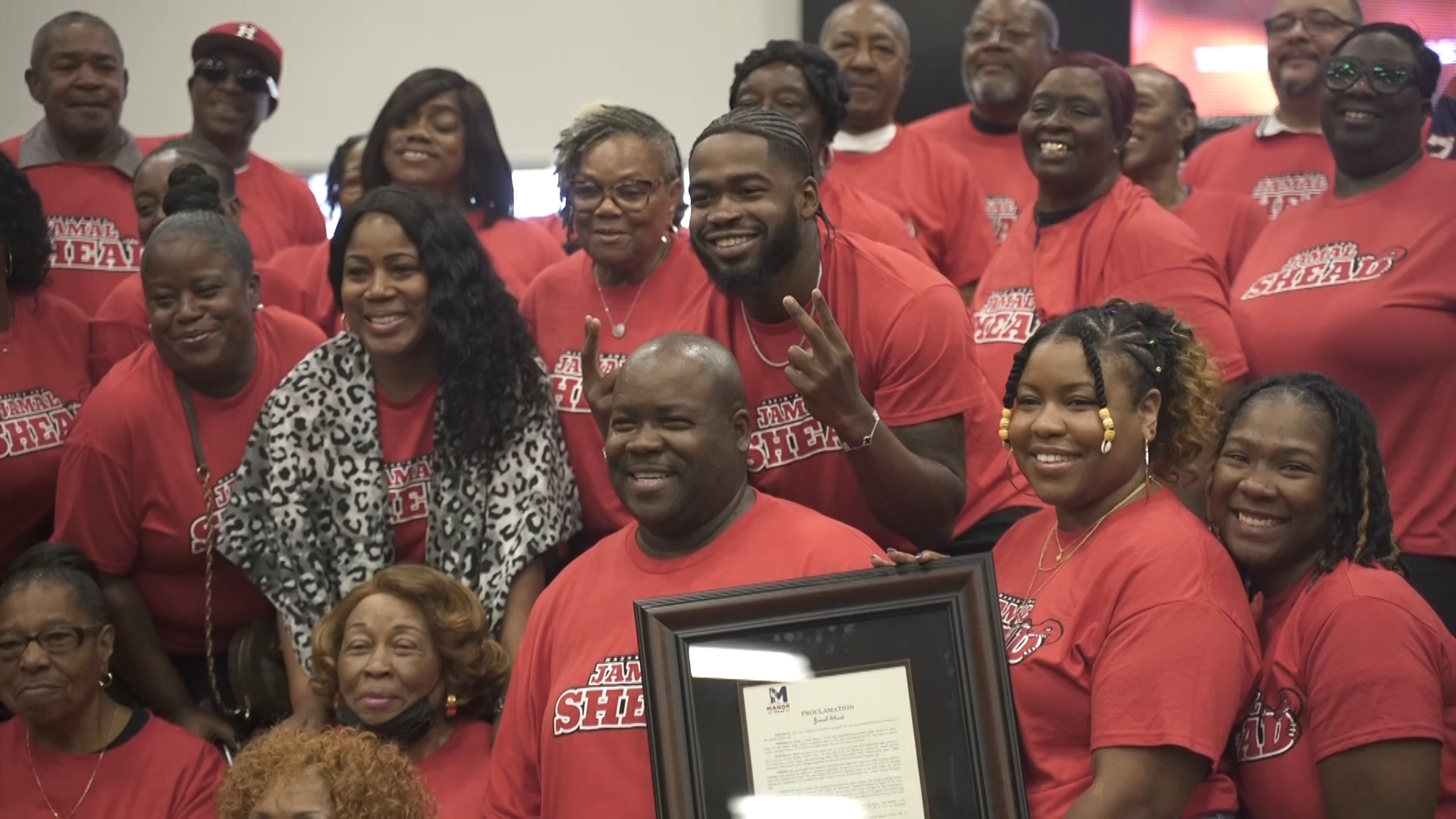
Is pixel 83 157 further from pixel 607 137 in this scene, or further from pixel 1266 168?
pixel 1266 168

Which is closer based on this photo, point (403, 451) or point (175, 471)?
point (403, 451)

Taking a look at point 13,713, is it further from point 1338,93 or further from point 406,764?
point 1338,93

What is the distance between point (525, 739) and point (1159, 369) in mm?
1441

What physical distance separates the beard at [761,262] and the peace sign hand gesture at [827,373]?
→ 318mm

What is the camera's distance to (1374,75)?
16.2 feet

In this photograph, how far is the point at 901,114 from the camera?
823cm

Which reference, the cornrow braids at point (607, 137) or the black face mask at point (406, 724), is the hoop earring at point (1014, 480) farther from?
the black face mask at point (406, 724)

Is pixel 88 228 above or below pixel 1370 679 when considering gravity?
above

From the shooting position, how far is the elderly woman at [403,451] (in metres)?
4.49

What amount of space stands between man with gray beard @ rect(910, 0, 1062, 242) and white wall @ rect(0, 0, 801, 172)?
221cm

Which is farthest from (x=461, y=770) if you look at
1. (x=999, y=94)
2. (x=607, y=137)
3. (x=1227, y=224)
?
(x=999, y=94)

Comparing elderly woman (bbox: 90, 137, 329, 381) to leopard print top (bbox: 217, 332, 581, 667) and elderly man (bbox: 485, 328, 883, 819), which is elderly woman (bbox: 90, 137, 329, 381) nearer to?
leopard print top (bbox: 217, 332, 581, 667)

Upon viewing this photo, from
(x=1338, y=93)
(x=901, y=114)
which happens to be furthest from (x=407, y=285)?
(x=901, y=114)

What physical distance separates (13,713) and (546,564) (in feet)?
5.17
